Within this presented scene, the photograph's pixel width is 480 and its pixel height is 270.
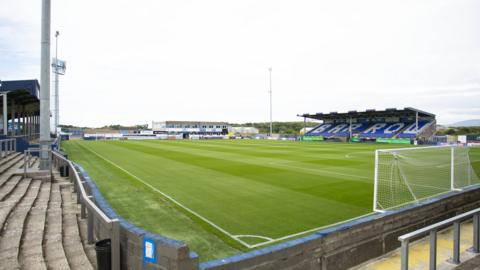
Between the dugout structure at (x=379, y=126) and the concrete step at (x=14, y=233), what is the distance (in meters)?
52.0

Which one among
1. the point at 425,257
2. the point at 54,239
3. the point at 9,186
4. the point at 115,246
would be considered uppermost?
the point at 115,246

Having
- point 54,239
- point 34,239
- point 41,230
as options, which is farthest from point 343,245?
point 41,230

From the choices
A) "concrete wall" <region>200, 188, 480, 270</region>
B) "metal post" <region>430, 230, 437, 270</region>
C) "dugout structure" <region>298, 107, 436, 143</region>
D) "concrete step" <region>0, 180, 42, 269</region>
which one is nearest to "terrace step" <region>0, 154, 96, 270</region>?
"concrete step" <region>0, 180, 42, 269</region>

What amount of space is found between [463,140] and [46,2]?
57.7 meters

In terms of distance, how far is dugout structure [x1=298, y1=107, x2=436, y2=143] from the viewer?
52.3 meters

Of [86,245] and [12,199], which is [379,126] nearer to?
[12,199]

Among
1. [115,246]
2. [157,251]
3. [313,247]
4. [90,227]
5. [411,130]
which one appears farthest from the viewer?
[411,130]

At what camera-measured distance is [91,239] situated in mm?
5840

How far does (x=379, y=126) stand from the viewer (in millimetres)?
60875

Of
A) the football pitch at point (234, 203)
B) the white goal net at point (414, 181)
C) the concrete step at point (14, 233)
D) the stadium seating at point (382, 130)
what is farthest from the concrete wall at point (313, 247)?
the stadium seating at point (382, 130)


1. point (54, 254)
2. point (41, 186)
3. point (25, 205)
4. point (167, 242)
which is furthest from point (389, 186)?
point (41, 186)

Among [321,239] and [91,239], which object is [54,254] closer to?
[91,239]

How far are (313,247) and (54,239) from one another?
16.9 feet

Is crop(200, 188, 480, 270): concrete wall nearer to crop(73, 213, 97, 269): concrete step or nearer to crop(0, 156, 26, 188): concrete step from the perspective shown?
crop(73, 213, 97, 269): concrete step
